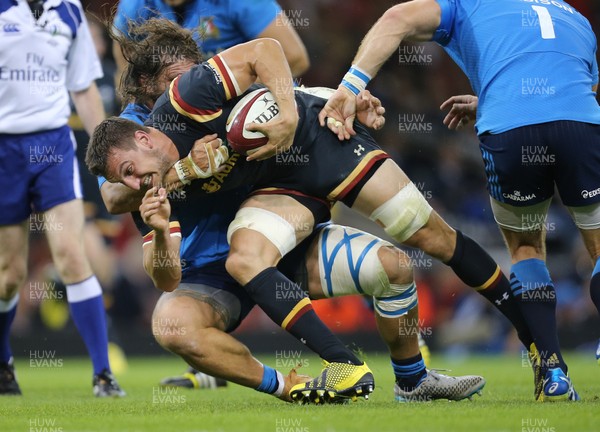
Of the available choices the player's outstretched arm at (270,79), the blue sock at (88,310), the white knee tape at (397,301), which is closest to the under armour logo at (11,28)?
the blue sock at (88,310)

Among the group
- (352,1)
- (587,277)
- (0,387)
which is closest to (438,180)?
(587,277)

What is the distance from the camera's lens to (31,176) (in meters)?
5.89

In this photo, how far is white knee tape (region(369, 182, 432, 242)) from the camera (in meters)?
4.57

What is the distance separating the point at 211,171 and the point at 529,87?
1468 mm

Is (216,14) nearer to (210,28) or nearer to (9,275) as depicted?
(210,28)

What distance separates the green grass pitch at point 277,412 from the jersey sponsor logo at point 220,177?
101cm

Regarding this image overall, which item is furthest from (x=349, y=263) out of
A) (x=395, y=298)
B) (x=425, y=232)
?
(x=425, y=232)

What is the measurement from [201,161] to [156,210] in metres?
0.43

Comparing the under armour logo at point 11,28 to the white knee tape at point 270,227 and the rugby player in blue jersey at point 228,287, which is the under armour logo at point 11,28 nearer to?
the rugby player in blue jersey at point 228,287

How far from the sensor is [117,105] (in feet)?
33.0

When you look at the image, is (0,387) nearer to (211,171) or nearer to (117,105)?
(211,171)

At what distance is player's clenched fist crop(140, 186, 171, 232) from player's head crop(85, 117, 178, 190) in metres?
0.22

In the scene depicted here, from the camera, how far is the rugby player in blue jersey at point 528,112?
4328mm

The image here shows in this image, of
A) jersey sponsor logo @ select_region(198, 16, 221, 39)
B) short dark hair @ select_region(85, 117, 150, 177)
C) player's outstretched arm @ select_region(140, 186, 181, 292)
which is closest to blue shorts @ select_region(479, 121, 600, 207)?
player's outstretched arm @ select_region(140, 186, 181, 292)
